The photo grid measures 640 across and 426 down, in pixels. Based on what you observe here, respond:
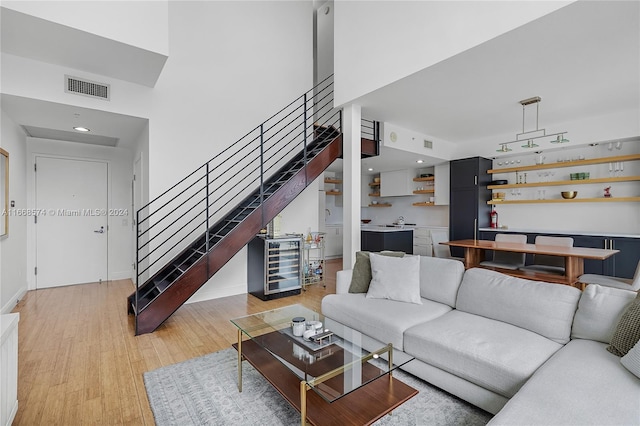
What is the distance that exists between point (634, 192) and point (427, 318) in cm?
510

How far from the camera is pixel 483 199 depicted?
661cm

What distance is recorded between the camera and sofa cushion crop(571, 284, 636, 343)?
Result: 6.08ft

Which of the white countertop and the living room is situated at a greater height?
the living room

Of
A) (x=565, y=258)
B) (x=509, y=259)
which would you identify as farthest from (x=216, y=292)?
(x=565, y=258)

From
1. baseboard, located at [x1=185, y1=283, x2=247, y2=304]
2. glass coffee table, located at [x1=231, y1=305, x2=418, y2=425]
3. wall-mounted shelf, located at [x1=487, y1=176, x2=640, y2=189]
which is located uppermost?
wall-mounted shelf, located at [x1=487, y1=176, x2=640, y2=189]

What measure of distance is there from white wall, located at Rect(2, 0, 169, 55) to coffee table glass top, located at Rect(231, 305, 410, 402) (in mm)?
2950

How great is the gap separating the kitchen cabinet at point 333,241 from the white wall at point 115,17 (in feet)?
19.1

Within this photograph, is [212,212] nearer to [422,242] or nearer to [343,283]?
[343,283]

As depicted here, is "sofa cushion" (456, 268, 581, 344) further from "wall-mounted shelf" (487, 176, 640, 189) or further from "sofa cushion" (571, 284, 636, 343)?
"wall-mounted shelf" (487, 176, 640, 189)

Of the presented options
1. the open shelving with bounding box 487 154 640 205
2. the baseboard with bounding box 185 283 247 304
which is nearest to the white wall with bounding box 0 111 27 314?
the baseboard with bounding box 185 283 247 304

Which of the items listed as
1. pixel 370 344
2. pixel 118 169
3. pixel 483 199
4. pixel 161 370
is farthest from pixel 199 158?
pixel 483 199

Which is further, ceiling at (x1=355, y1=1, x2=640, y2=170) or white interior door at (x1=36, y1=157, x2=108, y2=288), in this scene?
white interior door at (x1=36, y1=157, x2=108, y2=288)

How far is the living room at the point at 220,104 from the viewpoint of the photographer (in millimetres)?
2914

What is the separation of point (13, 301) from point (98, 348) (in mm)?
2289
